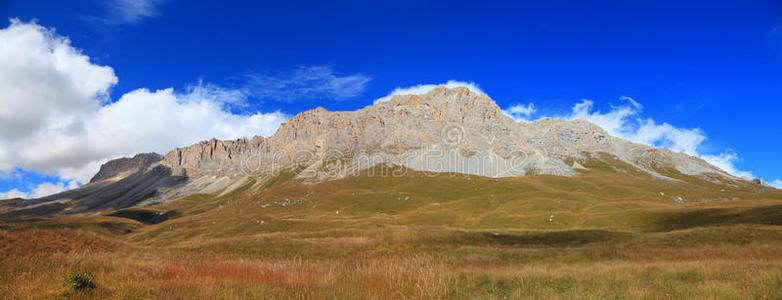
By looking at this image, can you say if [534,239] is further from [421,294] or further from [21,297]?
[21,297]

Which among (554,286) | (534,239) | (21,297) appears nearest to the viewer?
(21,297)

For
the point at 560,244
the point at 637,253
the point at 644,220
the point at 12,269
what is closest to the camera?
the point at 12,269

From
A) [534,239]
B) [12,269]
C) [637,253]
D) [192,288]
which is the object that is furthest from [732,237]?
[12,269]

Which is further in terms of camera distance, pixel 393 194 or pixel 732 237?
pixel 393 194

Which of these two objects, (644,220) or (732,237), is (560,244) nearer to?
(732,237)

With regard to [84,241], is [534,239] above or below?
below

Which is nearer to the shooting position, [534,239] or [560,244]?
[560,244]

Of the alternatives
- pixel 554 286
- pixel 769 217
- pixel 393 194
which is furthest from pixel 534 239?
pixel 393 194

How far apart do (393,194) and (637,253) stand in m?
126

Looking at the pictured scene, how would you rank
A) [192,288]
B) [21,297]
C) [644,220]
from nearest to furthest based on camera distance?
[21,297], [192,288], [644,220]

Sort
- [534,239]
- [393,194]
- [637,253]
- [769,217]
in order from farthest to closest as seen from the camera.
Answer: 1. [393,194]
2. [769,217]
3. [534,239]
4. [637,253]

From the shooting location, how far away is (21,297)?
8547 millimetres

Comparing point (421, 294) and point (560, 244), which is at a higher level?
point (421, 294)

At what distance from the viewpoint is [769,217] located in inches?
1516
